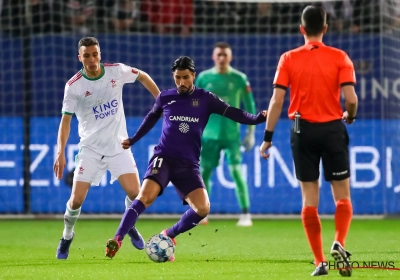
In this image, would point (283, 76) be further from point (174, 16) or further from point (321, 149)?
point (174, 16)

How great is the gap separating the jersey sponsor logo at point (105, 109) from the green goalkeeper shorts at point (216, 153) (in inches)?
142

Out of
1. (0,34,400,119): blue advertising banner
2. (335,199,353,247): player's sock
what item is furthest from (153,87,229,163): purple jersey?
(0,34,400,119): blue advertising banner

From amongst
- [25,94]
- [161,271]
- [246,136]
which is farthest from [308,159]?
[25,94]

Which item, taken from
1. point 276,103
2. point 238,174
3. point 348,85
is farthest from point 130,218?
point 238,174

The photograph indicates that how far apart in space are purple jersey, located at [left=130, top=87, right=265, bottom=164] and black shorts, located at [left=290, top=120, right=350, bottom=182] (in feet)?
4.29

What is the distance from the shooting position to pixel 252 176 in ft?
42.3

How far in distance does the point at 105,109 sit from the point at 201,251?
5.06 feet

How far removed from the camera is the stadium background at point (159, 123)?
12.7 metres

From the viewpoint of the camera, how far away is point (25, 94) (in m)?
13.1

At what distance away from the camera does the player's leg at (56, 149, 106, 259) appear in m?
8.01

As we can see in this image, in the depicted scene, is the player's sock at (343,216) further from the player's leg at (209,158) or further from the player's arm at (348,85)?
the player's leg at (209,158)

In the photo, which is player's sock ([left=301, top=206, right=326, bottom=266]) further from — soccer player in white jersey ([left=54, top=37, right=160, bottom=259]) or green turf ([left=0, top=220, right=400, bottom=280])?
soccer player in white jersey ([left=54, top=37, right=160, bottom=259])

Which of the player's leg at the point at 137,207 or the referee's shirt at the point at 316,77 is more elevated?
the referee's shirt at the point at 316,77

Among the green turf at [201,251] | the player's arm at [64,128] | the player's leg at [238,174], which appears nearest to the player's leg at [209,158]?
the player's leg at [238,174]
